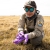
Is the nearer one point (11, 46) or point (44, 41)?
point (11, 46)

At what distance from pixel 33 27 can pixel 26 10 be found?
70cm

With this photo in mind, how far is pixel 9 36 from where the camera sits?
7305 mm

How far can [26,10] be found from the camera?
5582 millimetres

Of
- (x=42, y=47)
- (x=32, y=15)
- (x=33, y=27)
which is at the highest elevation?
(x=32, y=15)

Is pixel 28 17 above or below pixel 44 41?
above

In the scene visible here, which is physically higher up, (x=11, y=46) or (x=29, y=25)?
(x=29, y=25)

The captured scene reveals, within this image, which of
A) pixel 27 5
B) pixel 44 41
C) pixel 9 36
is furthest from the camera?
pixel 9 36

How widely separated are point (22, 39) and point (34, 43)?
48 cm

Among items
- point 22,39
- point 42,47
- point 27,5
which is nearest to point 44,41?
point 42,47

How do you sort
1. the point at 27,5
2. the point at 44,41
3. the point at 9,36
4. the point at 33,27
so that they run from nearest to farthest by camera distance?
the point at 27,5
the point at 33,27
the point at 44,41
the point at 9,36

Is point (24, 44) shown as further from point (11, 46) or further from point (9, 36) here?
point (9, 36)

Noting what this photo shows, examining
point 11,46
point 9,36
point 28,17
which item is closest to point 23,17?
point 28,17

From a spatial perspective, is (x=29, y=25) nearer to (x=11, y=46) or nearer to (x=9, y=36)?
(x=11, y=46)

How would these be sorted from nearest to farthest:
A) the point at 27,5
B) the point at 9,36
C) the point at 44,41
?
1. the point at 27,5
2. the point at 44,41
3. the point at 9,36
